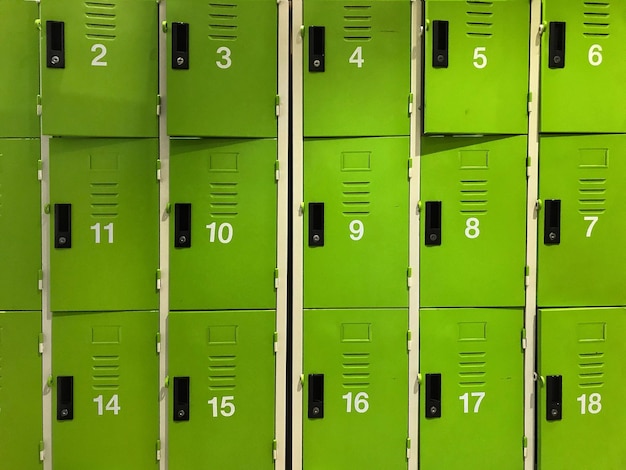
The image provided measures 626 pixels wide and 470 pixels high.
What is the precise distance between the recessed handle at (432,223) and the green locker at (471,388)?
0.37 metres

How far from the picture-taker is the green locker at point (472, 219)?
2.69 m

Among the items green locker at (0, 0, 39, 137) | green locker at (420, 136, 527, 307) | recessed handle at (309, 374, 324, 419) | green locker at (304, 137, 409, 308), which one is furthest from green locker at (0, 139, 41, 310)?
green locker at (420, 136, 527, 307)

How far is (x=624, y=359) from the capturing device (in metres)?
2.76

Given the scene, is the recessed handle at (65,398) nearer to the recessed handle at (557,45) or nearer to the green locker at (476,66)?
the green locker at (476,66)

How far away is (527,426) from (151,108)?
2469mm

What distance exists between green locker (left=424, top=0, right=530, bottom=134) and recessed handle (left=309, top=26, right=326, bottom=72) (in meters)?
0.51

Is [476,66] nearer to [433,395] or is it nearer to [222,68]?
[222,68]

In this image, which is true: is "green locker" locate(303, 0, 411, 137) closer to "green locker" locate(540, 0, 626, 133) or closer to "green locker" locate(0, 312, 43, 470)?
"green locker" locate(540, 0, 626, 133)

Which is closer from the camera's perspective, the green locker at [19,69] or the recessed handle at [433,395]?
the green locker at [19,69]

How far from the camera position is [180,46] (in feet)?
8.49

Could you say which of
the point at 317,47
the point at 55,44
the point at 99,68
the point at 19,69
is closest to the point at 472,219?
the point at 317,47

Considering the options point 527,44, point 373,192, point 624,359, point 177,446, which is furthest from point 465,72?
point 177,446

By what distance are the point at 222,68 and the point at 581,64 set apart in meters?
1.77

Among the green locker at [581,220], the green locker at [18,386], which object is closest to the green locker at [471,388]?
the green locker at [581,220]
